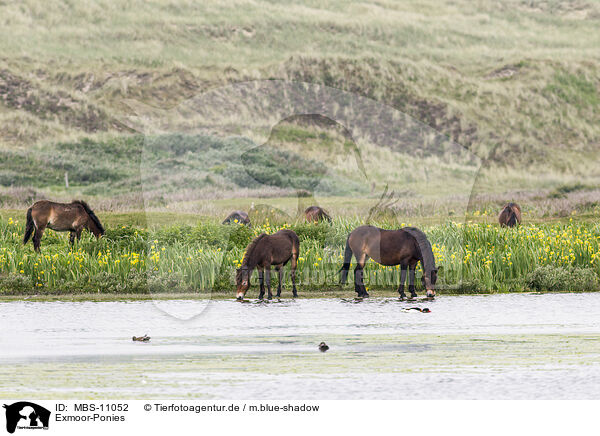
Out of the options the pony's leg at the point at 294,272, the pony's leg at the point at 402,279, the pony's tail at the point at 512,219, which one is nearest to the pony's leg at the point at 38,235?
the pony's leg at the point at 294,272

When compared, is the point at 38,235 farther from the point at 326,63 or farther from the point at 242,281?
the point at 326,63

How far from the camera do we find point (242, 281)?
13.5m

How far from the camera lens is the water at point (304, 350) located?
28.7 ft

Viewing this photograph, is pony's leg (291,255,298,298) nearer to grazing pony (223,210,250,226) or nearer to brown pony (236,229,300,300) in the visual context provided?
brown pony (236,229,300,300)

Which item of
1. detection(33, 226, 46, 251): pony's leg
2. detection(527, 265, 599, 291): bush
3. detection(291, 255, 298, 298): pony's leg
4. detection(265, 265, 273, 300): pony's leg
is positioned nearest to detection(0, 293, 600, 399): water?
detection(265, 265, 273, 300): pony's leg

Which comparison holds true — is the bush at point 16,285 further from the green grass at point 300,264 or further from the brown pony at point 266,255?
the brown pony at point 266,255

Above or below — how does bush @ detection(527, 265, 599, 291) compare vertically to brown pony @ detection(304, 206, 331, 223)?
below

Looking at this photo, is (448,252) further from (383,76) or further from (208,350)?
(383,76)

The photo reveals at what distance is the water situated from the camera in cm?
875

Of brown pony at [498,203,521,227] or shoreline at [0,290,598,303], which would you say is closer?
shoreline at [0,290,598,303]
